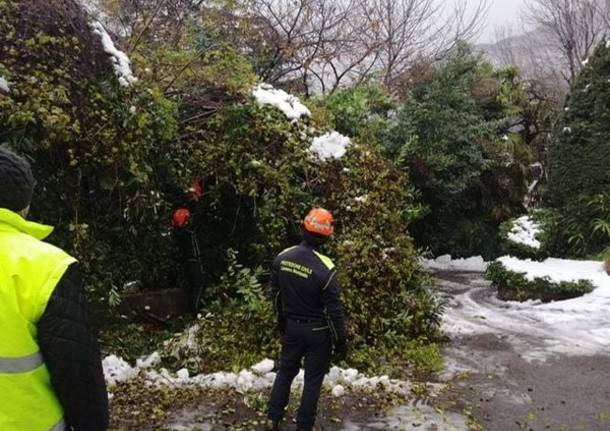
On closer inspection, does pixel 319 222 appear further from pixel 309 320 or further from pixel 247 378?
pixel 247 378

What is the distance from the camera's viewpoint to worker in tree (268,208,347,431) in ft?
14.7

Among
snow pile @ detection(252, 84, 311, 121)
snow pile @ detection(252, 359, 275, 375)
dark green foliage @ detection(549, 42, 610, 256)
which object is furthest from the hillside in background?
snow pile @ detection(252, 359, 275, 375)

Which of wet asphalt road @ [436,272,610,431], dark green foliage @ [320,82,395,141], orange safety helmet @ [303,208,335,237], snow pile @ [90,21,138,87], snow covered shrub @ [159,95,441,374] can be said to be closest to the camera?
orange safety helmet @ [303,208,335,237]

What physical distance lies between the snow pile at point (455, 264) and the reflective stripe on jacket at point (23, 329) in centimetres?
1435

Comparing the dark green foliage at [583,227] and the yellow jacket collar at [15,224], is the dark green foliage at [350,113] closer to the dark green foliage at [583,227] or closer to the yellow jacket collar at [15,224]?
the dark green foliage at [583,227]

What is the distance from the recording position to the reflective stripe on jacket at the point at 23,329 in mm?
1808

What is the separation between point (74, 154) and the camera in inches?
226

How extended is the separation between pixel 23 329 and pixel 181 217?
547 cm

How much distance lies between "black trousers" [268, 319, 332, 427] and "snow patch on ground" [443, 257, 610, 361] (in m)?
3.42

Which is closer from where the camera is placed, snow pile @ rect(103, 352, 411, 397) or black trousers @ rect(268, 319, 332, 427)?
black trousers @ rect(268, 319, 332, 427)

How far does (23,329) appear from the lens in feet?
5.98

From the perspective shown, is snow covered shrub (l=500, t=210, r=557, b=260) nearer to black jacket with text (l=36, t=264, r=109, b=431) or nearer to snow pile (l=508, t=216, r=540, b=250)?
snow pile (l=508, t=216, r=540, b=250)

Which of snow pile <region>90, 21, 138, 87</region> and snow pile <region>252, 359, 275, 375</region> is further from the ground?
snow pile <region>90, 21, 138, 87</region>

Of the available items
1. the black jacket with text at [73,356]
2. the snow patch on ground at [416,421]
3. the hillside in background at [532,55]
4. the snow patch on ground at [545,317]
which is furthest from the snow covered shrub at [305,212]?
the hillside in background at [532,55]
